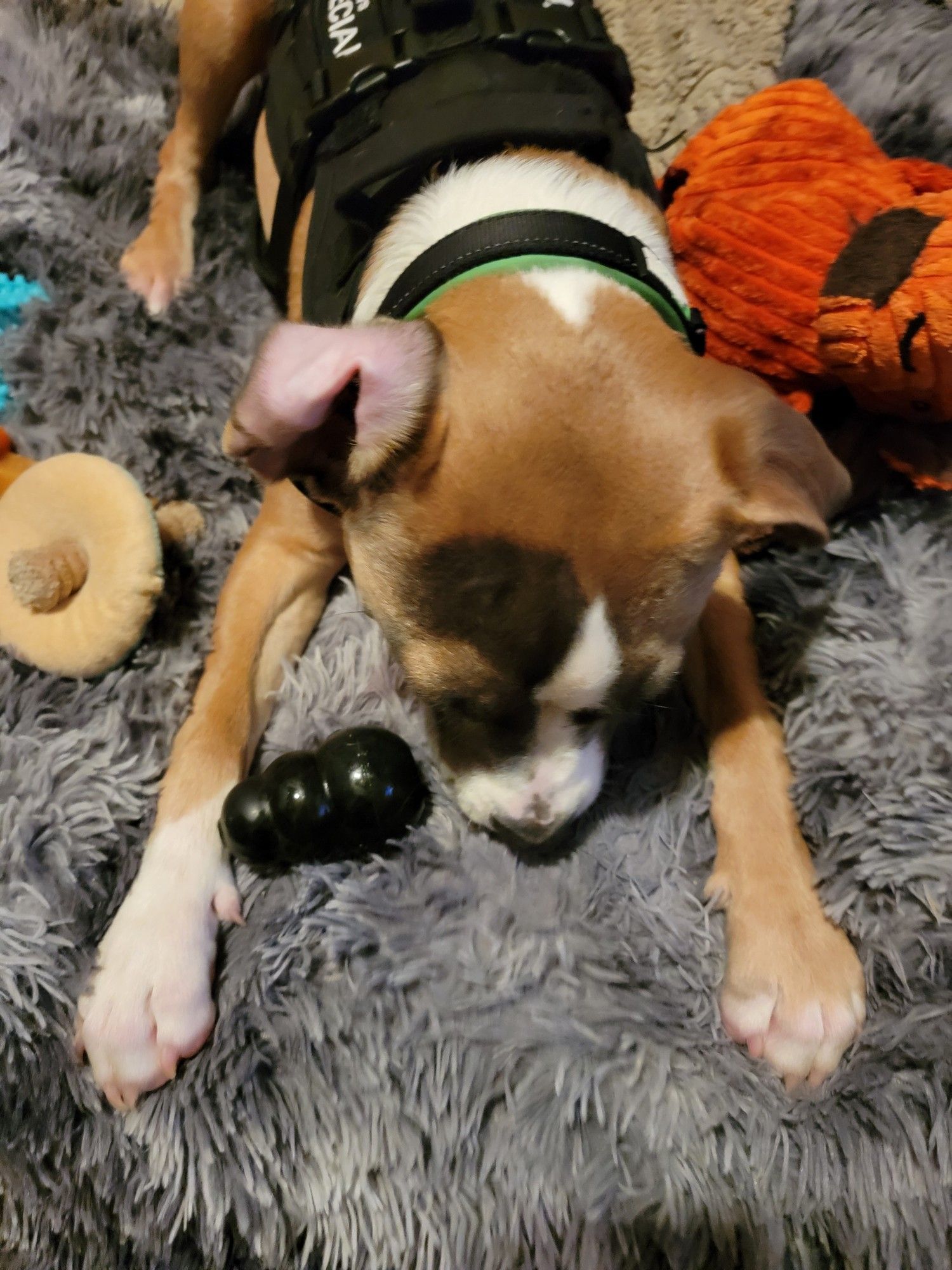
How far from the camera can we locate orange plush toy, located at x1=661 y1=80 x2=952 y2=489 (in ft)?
4.25

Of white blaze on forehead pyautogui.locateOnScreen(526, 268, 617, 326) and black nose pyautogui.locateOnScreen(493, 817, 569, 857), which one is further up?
white blaze on forehead pyautogui.locateOnScreen(526, 268, 617, 326)

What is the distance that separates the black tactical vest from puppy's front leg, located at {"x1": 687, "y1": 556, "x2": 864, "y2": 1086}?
76cm

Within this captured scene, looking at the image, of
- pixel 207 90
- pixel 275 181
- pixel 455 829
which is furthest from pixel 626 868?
pixel 207 90

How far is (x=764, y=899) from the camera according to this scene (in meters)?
1.18

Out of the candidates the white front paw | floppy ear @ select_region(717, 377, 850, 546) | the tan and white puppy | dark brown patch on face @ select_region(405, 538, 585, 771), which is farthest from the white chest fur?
the white front paw

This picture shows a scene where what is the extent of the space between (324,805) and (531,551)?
1.47ft

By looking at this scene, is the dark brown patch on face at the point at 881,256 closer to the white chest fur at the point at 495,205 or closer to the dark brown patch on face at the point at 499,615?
the white chest fur at the point at 495,205

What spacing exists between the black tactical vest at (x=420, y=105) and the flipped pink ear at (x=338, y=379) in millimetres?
415

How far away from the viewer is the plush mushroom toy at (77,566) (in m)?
1.35

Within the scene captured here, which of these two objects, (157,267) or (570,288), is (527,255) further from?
(157,267)

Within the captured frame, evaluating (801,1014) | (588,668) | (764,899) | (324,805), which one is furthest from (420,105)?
(801,1014)

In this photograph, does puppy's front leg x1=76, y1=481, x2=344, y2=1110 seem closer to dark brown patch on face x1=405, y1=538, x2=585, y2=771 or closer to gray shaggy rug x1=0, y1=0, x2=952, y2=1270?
gray shaggy rug x1=0, y1=0, x2=952, y2=1270

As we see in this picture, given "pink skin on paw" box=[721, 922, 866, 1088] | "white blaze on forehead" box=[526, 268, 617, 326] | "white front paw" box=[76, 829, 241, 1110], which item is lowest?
"pink skin on paw" box=[721, 922, 866, 1088]

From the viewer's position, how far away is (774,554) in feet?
4.86
